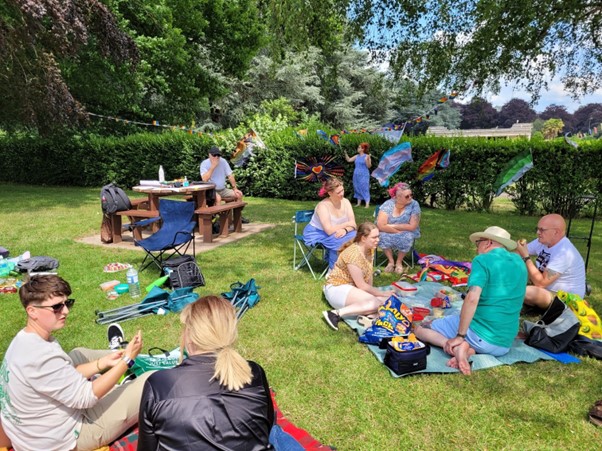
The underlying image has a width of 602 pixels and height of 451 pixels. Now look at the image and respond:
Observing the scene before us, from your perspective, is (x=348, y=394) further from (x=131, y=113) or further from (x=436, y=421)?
(x=131, y=113)

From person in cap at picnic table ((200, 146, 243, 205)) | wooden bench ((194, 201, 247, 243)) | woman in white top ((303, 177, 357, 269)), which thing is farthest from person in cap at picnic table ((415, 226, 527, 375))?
person in cap at picnic table ((200, 146, 243, 205))

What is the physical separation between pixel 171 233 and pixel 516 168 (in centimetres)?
499

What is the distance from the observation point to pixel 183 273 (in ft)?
17.3

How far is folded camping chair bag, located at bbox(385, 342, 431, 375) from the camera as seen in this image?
337 centimetres

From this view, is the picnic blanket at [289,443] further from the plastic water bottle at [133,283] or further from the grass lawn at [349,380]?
the plastic water bottle at [133,283]

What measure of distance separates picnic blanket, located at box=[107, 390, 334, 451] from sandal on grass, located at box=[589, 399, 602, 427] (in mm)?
1821

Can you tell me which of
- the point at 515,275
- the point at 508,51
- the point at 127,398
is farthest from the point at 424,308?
the point at 508,51

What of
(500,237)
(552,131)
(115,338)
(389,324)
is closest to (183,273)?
(115,338)

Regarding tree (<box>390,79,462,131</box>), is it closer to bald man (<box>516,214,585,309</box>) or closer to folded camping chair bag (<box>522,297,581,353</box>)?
bald man (<box>516,214,585,309</box>)

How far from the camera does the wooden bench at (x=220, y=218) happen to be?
743 centimetres

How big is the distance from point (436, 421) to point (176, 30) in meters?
18.6

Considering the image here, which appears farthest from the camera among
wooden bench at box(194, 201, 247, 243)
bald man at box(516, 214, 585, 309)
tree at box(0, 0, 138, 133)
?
tree at box(0, 0, 138, 133)

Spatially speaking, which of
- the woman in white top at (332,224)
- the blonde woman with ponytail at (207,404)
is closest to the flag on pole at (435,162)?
the woman in white top at (332,224)

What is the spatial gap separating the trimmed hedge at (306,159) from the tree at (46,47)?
3.56 metres
